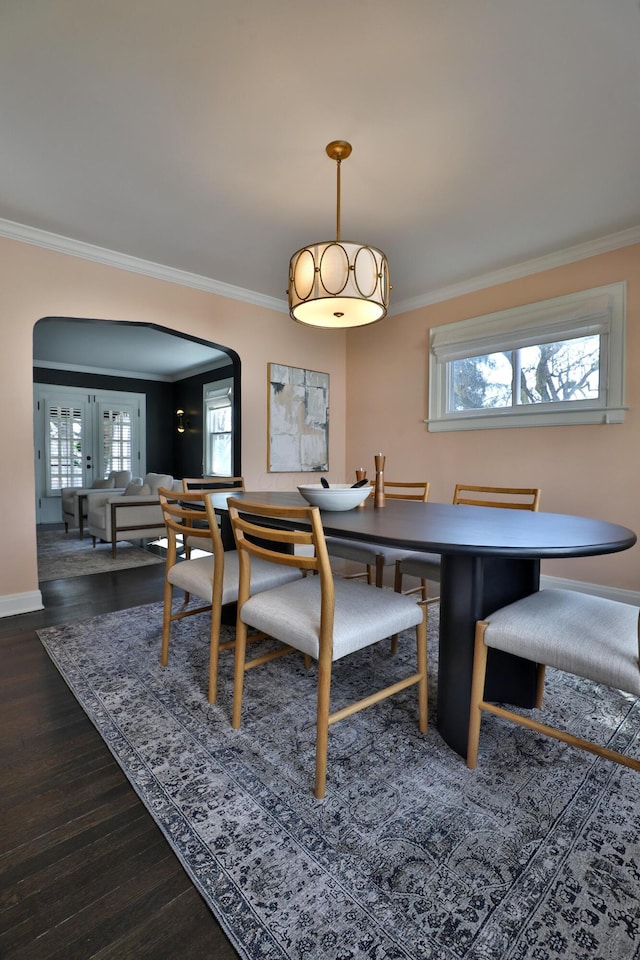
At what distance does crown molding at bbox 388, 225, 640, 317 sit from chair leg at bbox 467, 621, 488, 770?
306 centimetres

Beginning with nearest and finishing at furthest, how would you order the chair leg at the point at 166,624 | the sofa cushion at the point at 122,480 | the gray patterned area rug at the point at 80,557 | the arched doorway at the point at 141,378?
the chair leg at the point at 166,624 < the gray patterned area rug at the point at 80,557 < the arched doorway at the point at 141,378 < the sofa cushion at the point at 122,480

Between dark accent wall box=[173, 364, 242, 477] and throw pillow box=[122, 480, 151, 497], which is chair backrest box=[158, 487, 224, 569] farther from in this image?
dark accent wall box=[173, 364, 242, 477]

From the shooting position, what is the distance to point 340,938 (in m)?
0.95

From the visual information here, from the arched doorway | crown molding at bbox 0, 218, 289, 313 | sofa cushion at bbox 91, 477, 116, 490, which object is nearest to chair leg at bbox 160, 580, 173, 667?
crown molding at bbox 0, 218, 289, 313

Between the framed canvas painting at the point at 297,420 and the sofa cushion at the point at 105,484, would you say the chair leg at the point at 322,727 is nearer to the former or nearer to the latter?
the framed canvas painting at the point at 297,420

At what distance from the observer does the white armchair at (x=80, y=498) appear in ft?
19.6

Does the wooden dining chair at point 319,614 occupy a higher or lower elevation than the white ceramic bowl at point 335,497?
lower

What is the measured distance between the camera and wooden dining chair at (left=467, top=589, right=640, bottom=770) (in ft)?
3.86

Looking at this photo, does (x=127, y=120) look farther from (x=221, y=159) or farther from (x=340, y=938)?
(x=340, y=938)

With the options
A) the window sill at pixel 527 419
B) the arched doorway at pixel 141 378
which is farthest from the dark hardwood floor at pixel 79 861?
the arched doorway at pixel 141 378

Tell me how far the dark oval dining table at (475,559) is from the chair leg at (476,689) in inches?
2.2

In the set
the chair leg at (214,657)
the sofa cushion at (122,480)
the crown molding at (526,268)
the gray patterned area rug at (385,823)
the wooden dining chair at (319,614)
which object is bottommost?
the gray patterned area rug at (385,823)

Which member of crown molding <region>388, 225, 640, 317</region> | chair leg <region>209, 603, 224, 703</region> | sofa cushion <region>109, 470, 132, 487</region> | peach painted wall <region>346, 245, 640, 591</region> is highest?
crown molding <region>388, 225, 640, 317</region>

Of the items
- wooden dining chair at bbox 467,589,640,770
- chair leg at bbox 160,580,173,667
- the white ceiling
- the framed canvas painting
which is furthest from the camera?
the framed canvas painting
